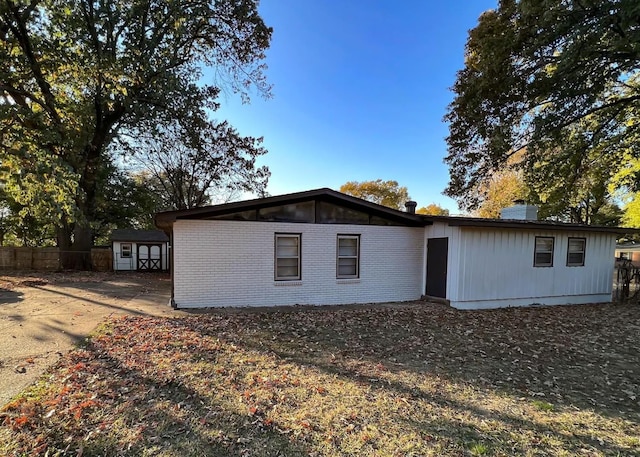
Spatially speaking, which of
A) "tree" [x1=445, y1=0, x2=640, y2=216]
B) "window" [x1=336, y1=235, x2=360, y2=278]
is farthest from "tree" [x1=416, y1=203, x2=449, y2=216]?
"window" [x1=336, y1=235, x2=360, y2=278]

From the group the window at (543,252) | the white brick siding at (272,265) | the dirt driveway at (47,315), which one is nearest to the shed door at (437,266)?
the white brick siding at (272,265)

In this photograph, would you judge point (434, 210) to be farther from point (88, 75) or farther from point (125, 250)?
point (88, 75)

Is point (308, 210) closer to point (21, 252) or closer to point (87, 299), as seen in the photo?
point (87, 299)

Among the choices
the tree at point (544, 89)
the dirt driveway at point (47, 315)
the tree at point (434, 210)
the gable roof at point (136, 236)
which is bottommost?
the dirt driveway at point (47, 315)

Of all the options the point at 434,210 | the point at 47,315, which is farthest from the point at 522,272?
the point at 434,210

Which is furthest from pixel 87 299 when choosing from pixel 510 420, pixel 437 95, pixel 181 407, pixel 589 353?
pixel 437 95

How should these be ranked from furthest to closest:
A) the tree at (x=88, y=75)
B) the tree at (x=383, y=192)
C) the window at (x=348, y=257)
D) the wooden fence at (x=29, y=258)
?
the tree at (x=383, y=192) < the wooden fence at (x=29, y=258) < the window at (x=348, y=257) < the tree at (x=88, y=75)

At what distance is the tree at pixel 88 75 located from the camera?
6.58m

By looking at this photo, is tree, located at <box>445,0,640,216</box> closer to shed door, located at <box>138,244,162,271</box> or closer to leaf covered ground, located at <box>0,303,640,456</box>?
leaf covered ground, located at <box>0,303,640,456</box>

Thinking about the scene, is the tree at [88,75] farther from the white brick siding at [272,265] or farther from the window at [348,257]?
the window at [348,257]

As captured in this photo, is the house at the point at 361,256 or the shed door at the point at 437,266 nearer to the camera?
the house at the point at 361,256

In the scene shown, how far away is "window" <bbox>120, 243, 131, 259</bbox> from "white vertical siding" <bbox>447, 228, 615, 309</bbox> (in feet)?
75.0

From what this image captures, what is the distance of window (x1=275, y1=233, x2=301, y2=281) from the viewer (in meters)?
9.46

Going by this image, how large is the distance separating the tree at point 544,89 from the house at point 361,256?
271cm
